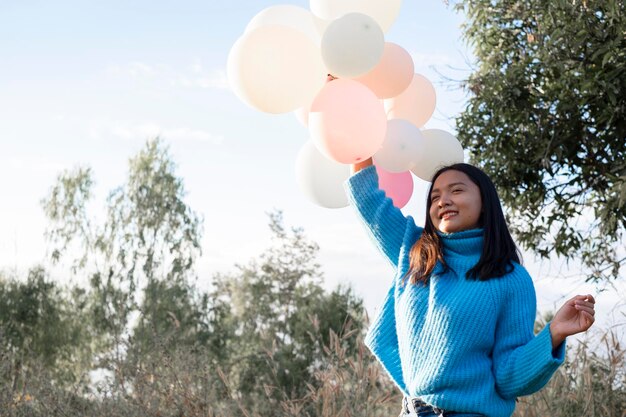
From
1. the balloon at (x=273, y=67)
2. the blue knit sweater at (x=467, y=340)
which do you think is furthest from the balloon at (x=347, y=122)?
the blue knit sweater at (x=467, y=340)

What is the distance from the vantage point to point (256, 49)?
107 inches

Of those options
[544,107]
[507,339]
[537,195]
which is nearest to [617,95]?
[544,107]

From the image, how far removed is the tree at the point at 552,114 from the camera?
6258 mm

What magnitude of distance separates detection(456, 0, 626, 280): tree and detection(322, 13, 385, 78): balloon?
3.87 meters

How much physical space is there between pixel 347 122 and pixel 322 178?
45cm

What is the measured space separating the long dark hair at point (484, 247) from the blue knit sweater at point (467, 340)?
2cm

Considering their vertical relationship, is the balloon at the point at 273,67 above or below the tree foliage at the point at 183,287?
below

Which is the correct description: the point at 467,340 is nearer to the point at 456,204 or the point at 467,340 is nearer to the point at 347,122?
the point at 456,204

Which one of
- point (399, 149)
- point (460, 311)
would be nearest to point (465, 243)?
point (460, 311)

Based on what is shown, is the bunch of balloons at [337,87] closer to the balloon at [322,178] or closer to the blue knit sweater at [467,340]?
the balloon at [322,178]

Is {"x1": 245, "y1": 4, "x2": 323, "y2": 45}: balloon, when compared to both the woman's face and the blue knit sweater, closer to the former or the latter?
the woman's face

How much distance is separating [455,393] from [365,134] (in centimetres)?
100

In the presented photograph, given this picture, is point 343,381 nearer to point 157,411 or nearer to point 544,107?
point 157,411

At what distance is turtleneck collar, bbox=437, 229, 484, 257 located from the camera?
2.30m
